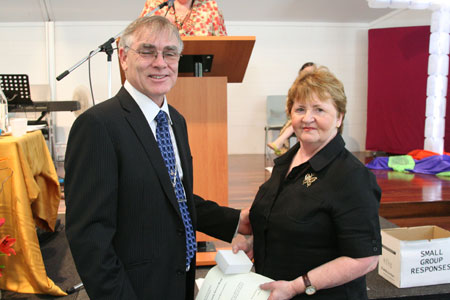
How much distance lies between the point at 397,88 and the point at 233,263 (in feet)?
24.5

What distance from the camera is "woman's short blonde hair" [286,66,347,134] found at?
1.29m

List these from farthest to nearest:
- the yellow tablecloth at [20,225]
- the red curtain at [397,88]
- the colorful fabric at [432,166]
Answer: the red curtain at [397,88] < the colorful fabric at [432,166] < the yellow tablecloth at [20,225]

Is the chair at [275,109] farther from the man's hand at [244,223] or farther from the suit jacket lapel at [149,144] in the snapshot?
the suit jacket lapel at [149,144]

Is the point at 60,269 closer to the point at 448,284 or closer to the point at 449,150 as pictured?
the point at 448,284

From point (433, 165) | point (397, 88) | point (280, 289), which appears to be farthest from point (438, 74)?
point (280, 289)

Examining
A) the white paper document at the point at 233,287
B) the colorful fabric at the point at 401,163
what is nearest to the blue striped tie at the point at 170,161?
the white paper document at the point at 233,287

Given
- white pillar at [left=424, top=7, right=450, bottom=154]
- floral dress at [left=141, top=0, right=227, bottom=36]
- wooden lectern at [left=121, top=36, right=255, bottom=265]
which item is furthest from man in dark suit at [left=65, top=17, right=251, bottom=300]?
white pillar at [left=424, top=7, right=450, bottom=154]

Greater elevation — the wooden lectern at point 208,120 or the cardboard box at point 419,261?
the wooden lectern at point 208,120

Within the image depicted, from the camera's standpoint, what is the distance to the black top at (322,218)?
1.18 metres

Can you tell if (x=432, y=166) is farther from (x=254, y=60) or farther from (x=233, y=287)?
(x=233, y=287)

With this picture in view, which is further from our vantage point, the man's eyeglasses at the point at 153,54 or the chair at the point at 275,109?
the chair at the point at 275,109

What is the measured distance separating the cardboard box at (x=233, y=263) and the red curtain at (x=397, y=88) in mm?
7097

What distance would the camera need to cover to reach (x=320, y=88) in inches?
50.8

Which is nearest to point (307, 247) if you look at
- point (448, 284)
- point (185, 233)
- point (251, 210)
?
point (251, 210)
